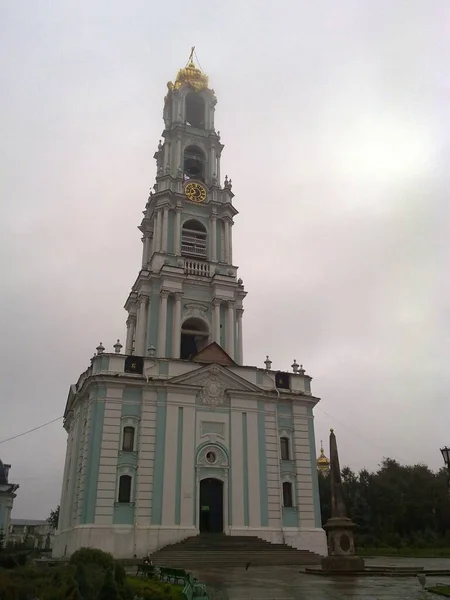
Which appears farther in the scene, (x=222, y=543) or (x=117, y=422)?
(x=117, y=422)

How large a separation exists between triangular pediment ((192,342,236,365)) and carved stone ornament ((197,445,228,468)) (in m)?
5.15

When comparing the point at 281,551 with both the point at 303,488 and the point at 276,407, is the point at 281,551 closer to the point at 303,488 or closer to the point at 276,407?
the point at 303,488

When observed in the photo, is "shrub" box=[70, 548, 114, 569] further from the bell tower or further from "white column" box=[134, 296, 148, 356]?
"white column" box=[134, 296, 148, 356]

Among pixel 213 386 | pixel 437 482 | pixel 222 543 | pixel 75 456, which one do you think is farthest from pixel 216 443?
pixel 437 482

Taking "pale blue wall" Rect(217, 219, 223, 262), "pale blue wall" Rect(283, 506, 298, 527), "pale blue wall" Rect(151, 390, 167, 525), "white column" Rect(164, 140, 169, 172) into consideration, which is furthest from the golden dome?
"pale blue wall" Rect(283, 506, 298, 527)

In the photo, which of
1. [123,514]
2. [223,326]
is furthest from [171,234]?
[123,514]

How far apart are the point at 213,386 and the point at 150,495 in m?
6.86

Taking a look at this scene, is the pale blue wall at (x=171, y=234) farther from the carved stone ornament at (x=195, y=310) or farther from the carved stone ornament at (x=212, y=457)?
the carved stone ornament at (x=212, y=457)

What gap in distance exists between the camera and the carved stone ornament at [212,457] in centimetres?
2927

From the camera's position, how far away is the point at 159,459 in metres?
28.3

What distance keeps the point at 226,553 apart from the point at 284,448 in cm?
807

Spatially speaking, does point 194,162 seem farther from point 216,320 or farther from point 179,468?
point 179,468

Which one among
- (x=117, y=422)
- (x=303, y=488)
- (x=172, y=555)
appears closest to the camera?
(x=172, y=555)

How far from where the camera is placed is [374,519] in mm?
51250
